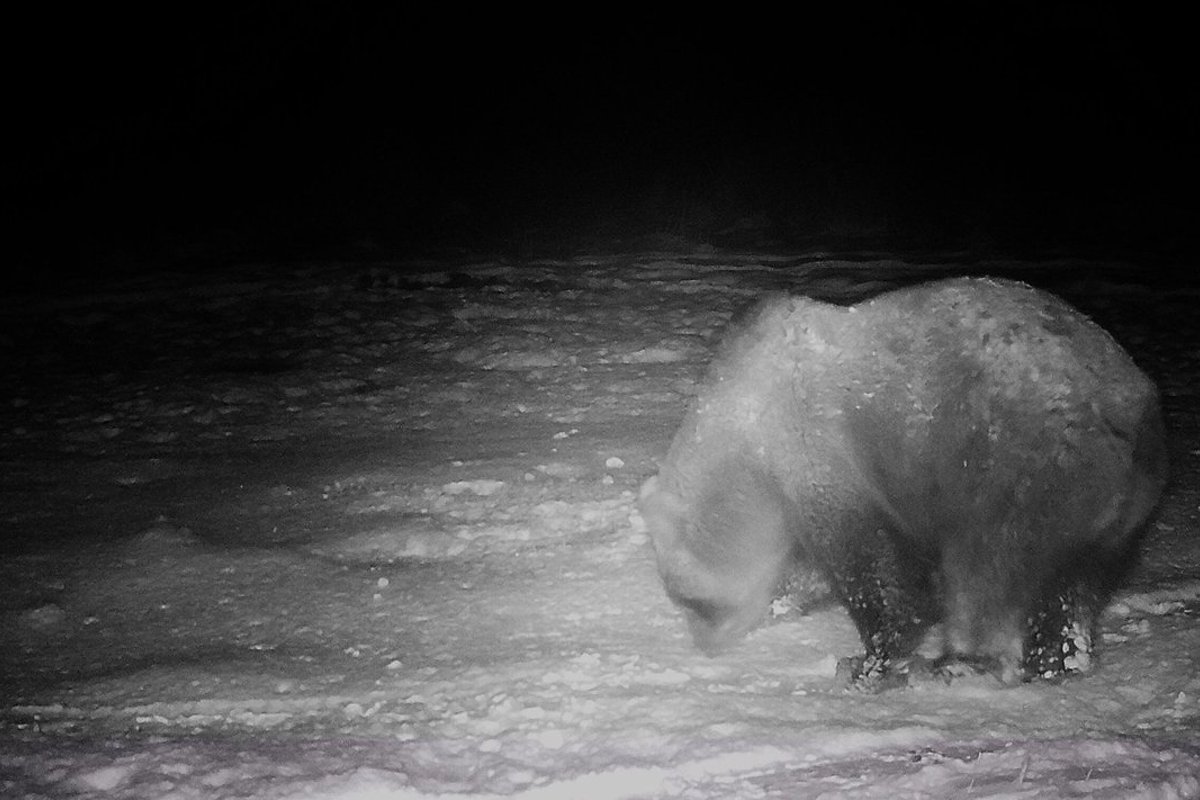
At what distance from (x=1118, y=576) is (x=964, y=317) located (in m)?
0.89

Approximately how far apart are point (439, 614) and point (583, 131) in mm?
13159

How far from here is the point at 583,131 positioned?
15.5 metres

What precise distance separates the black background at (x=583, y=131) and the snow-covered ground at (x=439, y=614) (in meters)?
4.21

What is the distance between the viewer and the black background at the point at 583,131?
10.8 m

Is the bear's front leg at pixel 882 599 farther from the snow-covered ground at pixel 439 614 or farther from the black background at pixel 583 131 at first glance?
the black background at pixel 583 131

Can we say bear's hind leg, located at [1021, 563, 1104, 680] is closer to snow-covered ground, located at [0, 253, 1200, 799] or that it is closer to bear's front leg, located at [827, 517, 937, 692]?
snow-covered ground, located at [0, 253, 1200, 799]

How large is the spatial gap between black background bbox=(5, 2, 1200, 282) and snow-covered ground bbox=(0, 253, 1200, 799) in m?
4.21

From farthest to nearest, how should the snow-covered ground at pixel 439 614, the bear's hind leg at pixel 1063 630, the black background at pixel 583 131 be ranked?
the black background at pixel 583 131 < the bear's hind leg at pixel 1063 630 < the snow-covered ground at pixel 439 614

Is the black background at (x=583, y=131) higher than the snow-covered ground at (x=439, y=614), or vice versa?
the black background at (x=583, y=131)

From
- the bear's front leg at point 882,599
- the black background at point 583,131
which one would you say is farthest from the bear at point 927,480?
the black background at point 583,131

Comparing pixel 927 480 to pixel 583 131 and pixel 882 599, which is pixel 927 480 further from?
pixel 583 131

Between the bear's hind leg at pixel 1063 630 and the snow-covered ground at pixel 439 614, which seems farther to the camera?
the bear's hind leg at pixel 1063 630

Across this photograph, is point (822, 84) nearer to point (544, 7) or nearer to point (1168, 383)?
point (544, 7)

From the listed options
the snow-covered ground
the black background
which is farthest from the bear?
the black background
